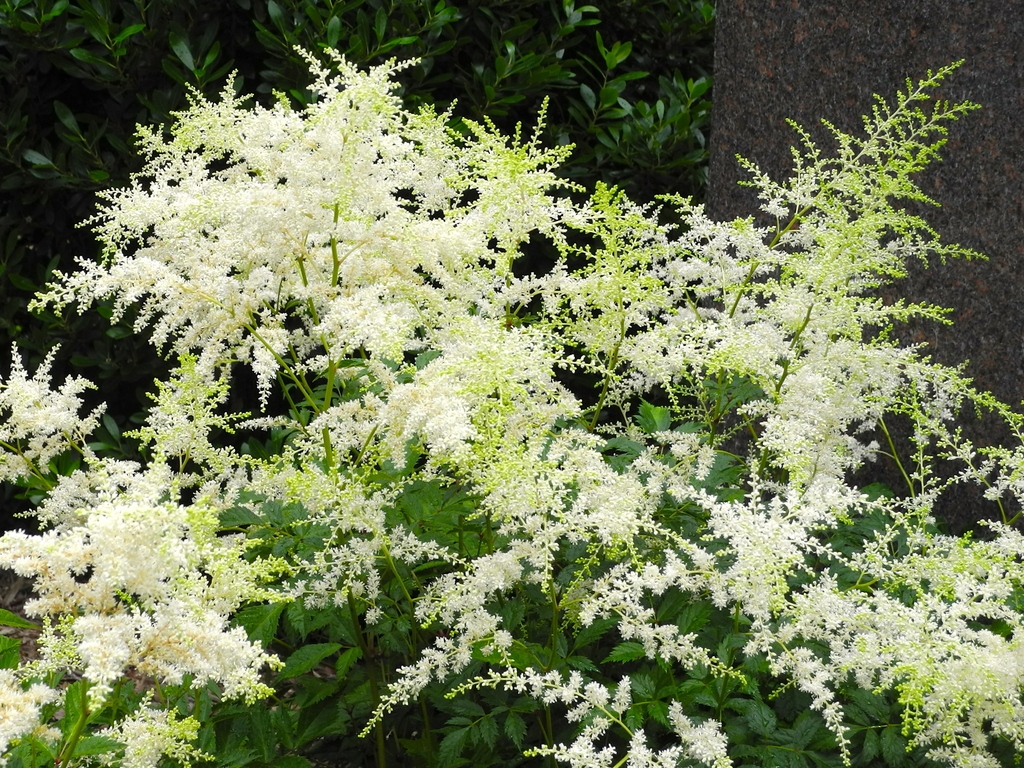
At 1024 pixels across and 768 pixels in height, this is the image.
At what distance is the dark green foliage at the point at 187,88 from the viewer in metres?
4.07

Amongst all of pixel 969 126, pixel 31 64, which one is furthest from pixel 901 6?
pixel 31 64

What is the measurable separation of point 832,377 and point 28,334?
333cm

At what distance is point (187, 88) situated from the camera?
3758mm

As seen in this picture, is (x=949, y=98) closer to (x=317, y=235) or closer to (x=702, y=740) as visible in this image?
(x=317, y=235)

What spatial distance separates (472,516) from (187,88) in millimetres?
2287

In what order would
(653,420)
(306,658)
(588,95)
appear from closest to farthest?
(306,658) → (653,420) → (588,95)

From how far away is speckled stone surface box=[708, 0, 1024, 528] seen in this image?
11.0ft

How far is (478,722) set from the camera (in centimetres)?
221

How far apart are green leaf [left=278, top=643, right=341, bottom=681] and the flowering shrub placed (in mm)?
12

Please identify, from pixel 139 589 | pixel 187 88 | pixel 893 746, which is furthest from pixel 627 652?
pixel 187 88

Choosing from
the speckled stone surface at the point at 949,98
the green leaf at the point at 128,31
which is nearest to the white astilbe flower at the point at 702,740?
the speckled stone surface at the point at 949,98

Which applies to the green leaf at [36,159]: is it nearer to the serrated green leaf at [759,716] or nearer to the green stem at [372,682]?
the green stem at [372,682]

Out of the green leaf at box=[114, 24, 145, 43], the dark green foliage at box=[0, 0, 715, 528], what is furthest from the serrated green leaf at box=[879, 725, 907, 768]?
the green leaf at box=[114, 24, 145, 43]

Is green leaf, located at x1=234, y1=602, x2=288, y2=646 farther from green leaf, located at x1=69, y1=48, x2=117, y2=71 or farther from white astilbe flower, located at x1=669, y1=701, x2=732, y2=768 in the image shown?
green leaf, located at x1=69, y1=48, x2=117, y2=71
